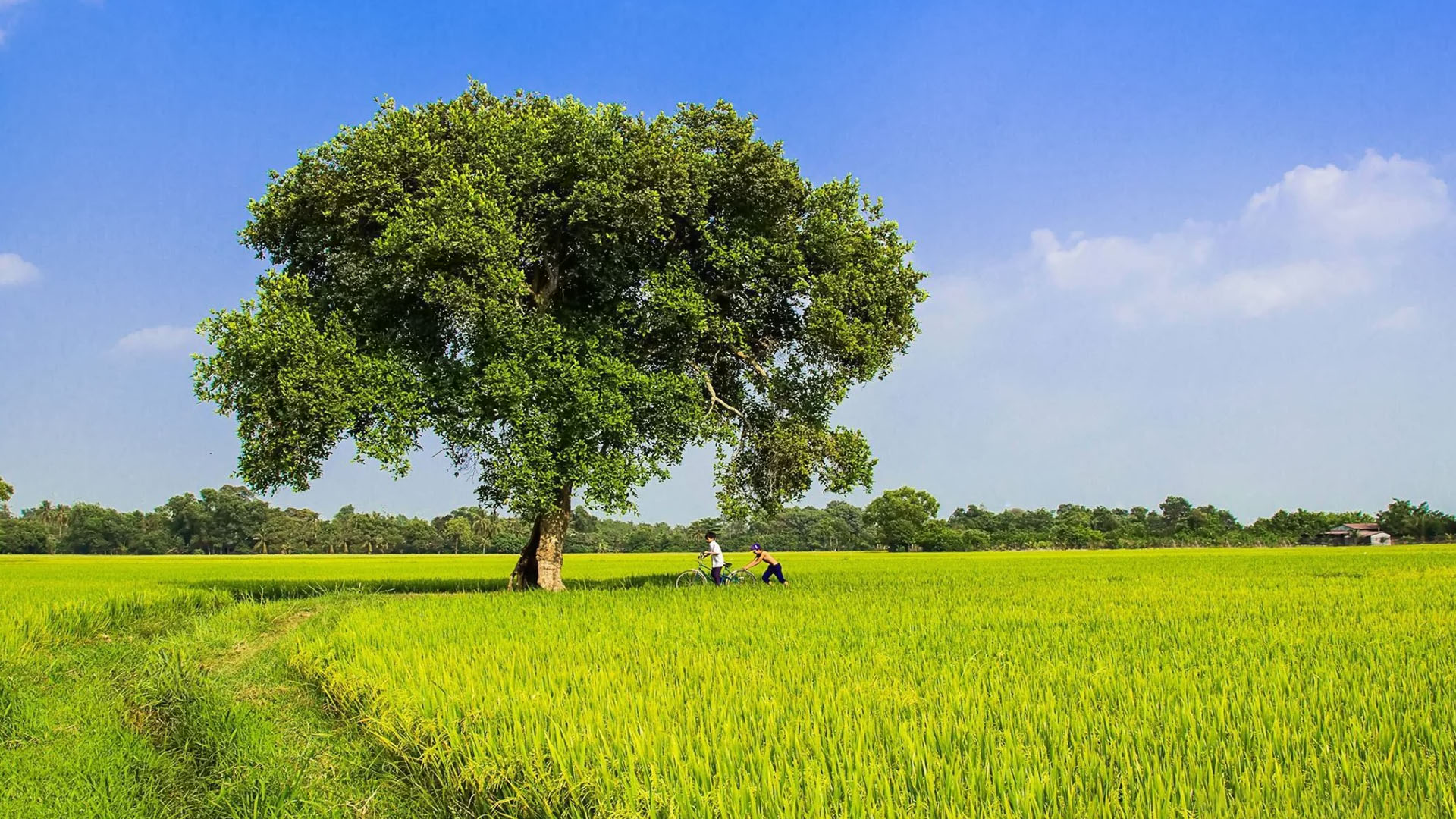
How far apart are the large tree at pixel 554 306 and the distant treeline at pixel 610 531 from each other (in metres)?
89.1

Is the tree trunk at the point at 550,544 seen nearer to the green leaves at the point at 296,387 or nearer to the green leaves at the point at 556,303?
the green leaves at the point at 556,303

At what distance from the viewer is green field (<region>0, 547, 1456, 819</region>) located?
13.8 feet

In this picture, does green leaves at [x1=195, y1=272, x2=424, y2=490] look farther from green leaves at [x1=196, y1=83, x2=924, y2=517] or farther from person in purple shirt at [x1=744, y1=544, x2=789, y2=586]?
person in purple shirt at [x1=744, y1=544, x2=789, y2=586]

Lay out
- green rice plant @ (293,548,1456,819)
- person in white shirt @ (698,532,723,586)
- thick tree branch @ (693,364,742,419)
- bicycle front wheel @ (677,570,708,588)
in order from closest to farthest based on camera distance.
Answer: green rice plant @ (293,548,1456,819) → person in white shirt @ (698,532,723,586) → bicycle front wheel @ (677,570,708,588) → thick tree branch @ (693,364,742,419)

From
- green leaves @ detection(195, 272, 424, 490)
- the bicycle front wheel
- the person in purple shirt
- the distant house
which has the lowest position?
the distant house

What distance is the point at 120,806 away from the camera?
19.6 feet

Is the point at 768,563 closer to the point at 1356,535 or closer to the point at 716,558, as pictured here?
the point at 716,558

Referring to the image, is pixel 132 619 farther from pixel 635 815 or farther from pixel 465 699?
pixel 635 815

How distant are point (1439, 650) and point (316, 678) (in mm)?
12587

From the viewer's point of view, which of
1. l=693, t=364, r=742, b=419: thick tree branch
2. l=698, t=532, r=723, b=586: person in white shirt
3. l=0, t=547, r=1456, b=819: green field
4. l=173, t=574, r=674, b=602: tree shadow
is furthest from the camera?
l=693, t=364, r=742, b=419: thick tree branch

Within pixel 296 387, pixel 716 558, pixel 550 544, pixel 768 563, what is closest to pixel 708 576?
pixel 716 558

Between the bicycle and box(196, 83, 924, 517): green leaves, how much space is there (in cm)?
251

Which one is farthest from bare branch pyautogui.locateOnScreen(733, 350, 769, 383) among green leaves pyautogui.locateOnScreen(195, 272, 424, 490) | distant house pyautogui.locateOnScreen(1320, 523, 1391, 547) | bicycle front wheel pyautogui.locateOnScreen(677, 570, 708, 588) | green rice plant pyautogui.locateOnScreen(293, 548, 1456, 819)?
distant house pyautogui.locateOnScreen(1320, 523, 1391, 547)

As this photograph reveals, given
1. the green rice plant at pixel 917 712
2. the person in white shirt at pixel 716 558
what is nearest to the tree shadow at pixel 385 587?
the person in white shirt at pixel 716 558
